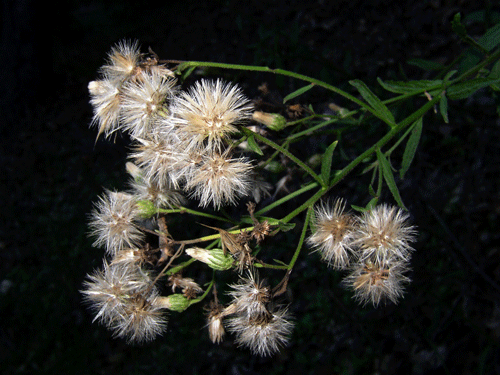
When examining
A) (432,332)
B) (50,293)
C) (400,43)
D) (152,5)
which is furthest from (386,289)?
(152,5)

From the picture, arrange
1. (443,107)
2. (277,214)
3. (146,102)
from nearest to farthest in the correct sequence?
Answer: 1. (146,102)
2. (443,107)
3. (277,214)

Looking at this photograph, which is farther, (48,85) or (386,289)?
(48,85)

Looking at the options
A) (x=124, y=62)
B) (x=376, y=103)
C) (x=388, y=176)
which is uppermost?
(x=376, y=103)

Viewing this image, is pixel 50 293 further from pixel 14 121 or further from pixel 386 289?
pixel 386 289

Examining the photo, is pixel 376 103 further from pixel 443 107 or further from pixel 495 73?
pixel 495 73

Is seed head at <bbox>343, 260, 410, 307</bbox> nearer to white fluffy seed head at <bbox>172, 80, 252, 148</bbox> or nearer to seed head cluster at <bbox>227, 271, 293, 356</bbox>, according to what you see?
seed head cluster at <bbox>227, 271, 293, 356</bbox>

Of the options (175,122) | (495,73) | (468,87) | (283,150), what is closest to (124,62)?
(175,122)

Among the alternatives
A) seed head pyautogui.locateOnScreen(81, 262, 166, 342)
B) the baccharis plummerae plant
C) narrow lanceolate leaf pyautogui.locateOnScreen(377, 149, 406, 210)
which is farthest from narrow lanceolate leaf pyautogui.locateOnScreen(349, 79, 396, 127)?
seed head pyautogui.locateOnScreen(81, 262, 166, 342)
